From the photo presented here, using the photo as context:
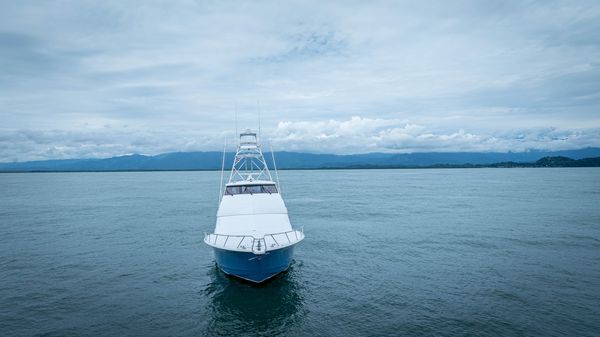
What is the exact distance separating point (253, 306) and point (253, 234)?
184 inches

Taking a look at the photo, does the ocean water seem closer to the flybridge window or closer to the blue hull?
the blue hull

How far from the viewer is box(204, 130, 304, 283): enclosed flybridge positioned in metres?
21.1

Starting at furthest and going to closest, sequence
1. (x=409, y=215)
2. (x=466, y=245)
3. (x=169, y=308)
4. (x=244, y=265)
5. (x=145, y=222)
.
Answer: (x=409, y=215) → (x=145, y=222) → (x=466, y=245) → (x=244, y=265) → (x=169, y=308)

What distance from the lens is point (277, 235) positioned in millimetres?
23484

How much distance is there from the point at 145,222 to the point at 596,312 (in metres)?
45.1

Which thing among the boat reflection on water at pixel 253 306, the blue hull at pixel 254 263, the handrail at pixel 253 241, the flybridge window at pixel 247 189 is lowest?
the boat reflection on water at pixel 253 306

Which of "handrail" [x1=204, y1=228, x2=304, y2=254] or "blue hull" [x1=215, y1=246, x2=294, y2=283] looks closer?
"handrail" [x1=204, y1=228, x2=304, y2=254]

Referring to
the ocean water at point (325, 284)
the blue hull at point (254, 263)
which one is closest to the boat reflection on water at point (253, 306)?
the ocean water at point (325, 284)

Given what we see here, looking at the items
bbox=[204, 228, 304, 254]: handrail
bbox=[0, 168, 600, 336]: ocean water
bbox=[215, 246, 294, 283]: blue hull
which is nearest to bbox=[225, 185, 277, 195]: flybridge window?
bbox=[204, 228, 304, 254]: handrail

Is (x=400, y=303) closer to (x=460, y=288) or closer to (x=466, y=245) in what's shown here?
(x=460, y=288)

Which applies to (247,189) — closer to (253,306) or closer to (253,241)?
(253,241)

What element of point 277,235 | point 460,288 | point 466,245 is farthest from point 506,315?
point 466,245

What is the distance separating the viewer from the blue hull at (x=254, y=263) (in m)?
21.0

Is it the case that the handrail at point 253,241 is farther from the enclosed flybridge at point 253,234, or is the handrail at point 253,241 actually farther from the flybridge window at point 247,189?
the flybridge window at point 247,189
